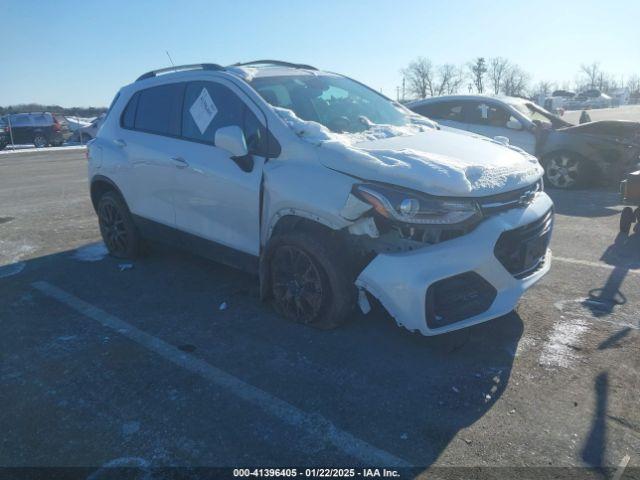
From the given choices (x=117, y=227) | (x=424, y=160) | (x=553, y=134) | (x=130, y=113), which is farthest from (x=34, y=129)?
(x=424, y=160)

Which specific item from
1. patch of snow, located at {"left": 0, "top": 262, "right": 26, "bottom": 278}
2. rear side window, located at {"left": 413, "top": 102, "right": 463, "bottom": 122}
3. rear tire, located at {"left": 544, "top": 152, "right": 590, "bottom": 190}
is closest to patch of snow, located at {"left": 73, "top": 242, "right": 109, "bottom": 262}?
patch of snow, located at {"left": 0, "top": 262, "right": 26, "bottom": 278}

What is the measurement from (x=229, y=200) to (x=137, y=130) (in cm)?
171

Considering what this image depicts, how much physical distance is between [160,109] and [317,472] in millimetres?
3833

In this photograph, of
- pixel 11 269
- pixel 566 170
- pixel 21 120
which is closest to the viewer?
pixel 11 269

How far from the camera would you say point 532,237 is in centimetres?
364

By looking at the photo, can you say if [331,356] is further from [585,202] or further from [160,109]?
[585,202]

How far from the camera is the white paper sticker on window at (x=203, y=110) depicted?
4652 millimetres

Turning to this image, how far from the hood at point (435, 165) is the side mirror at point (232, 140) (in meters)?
0.64

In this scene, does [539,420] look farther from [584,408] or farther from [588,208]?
[588,208]

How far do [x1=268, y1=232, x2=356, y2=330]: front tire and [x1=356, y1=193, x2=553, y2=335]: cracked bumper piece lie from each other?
27cm

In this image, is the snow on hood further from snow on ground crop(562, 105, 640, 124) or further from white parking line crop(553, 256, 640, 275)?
snow on ground crop(562, 105, 640, 124)

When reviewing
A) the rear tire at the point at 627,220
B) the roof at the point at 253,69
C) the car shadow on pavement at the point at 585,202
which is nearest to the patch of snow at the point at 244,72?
the roof at the point at 253,69

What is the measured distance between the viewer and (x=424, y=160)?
3.57 m

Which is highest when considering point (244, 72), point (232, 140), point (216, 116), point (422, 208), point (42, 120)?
point (244, 72)
